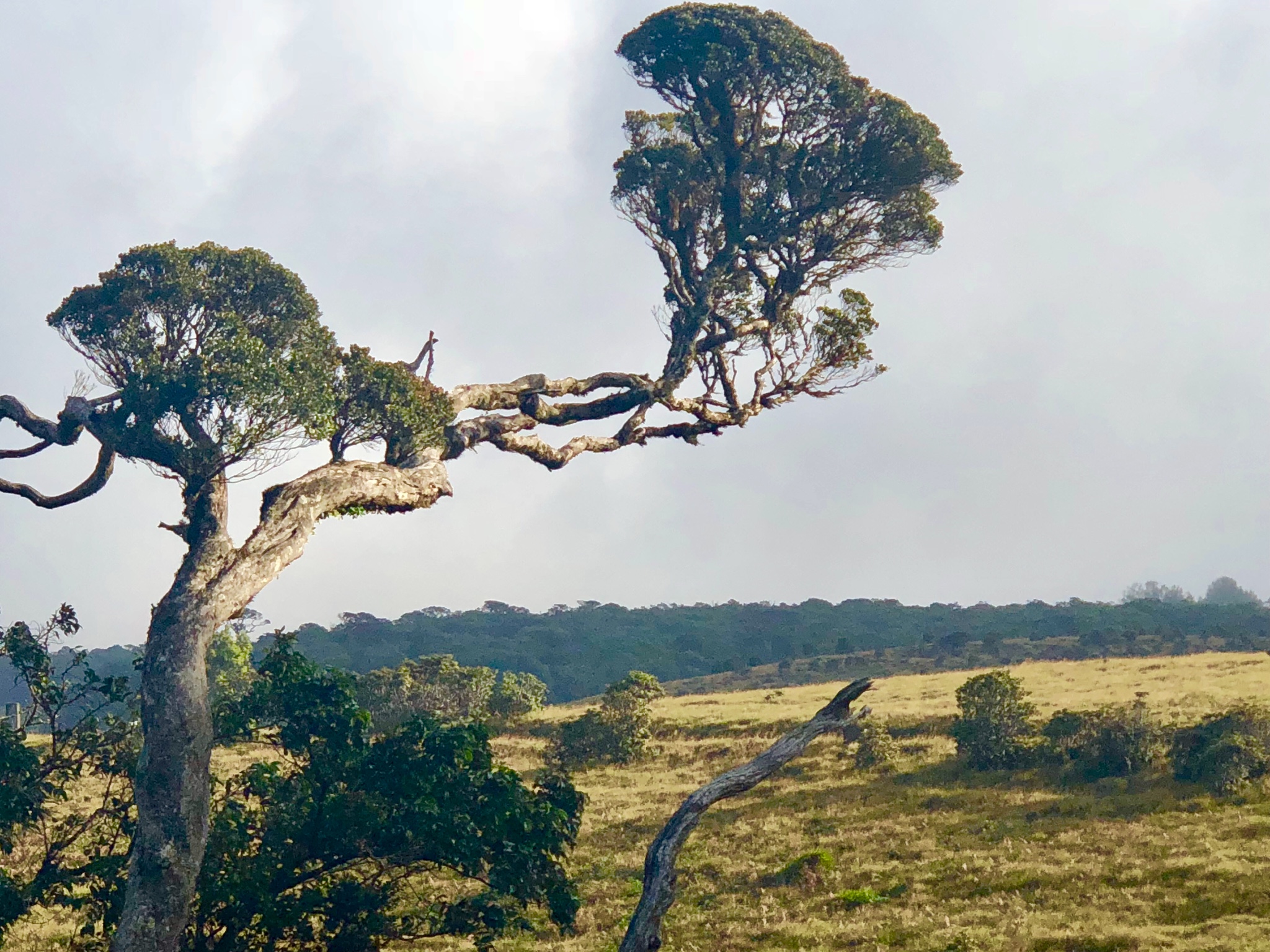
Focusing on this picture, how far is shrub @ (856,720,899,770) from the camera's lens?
108ft

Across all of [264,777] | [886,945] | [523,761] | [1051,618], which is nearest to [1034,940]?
[886,945]

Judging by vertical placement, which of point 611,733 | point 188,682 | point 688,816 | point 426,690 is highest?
point 188,682

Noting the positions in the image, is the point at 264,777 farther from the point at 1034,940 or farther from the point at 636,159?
the point at 636,159

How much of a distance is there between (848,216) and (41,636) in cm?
1706

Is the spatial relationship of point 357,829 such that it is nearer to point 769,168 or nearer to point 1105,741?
point 769,168

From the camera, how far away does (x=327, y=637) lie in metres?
133

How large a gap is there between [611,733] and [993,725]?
13.8 metres

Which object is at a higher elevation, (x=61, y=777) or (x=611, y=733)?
(x=61, y=777)

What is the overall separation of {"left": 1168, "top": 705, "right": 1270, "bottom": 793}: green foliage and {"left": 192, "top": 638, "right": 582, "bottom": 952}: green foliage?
65.7 feet

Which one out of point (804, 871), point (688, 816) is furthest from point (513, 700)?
point (688, 816)

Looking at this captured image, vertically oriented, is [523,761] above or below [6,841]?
below

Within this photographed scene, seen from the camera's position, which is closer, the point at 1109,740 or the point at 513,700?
the point at 1109,740

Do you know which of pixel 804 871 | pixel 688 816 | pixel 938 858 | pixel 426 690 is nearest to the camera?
pixel 688 816

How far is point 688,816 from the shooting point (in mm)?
11969
